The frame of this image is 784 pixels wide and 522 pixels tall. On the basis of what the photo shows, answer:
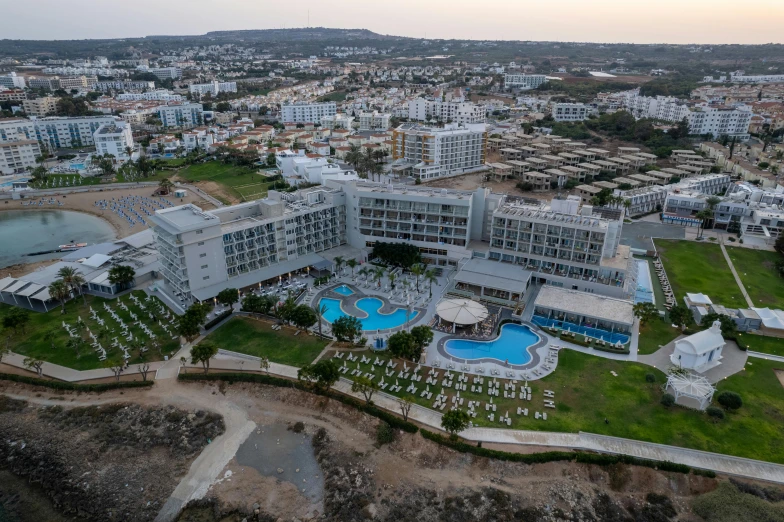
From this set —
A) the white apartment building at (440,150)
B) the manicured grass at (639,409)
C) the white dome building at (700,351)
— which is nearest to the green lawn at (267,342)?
the manicured grass at (639,409)

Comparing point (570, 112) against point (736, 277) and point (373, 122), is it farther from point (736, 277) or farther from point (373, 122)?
point (736, 277)

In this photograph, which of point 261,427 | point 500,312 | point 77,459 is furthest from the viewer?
point 500,312

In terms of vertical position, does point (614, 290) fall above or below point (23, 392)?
above

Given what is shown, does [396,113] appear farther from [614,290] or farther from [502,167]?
[614,290]

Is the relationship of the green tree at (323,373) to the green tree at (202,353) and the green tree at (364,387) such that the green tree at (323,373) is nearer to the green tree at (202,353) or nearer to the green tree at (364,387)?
the green tree at (364,387)

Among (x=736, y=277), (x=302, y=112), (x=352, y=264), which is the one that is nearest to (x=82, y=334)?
(x=352, y=264)

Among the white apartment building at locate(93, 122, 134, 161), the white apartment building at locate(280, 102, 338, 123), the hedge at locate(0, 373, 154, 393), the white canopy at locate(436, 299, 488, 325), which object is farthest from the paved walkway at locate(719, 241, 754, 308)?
the white apartment building at locate(280, 102, 338, 123)

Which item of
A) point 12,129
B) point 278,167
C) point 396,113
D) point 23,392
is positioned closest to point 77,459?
point 23,392
